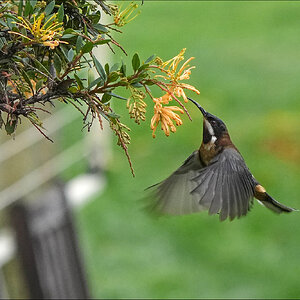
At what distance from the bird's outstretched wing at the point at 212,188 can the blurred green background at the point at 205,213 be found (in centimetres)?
36

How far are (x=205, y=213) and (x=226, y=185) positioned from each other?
3678 mm

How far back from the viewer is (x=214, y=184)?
2.16 m

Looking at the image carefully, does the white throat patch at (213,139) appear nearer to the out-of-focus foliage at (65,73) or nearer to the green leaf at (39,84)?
the out-of-focus foliage at (65,73)

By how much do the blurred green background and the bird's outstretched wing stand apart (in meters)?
0.36

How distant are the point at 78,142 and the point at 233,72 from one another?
2.39 meters

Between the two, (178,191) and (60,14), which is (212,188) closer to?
(178,191)

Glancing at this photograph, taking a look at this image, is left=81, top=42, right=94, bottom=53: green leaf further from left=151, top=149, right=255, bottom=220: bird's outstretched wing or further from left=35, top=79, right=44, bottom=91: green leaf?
left=151, top=149, right=255, bottom=220: bird's outstretched wing

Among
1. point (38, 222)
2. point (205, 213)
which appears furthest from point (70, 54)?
point (205, 213)

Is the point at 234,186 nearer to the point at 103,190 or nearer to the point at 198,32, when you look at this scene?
the point at 103,190

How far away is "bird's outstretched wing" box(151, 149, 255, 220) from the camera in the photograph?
2092 mm

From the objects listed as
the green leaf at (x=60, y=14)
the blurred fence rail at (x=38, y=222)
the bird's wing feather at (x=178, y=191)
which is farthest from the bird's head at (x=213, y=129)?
the blurred fence rail at (x=38, y=222)

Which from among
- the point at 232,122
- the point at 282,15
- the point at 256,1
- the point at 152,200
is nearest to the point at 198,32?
the point at 282,15

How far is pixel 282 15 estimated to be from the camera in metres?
10.8

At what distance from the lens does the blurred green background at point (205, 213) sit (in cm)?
511
